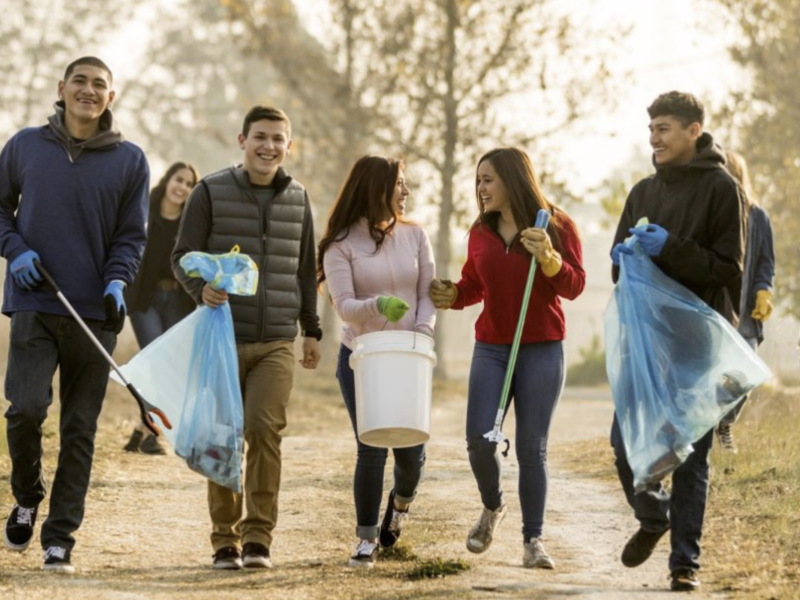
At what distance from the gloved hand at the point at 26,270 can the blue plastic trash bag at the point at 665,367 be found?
2380mm

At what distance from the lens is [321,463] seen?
1067cm

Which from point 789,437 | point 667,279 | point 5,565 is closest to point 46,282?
point 5,565

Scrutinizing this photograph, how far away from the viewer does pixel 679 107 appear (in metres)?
6.00

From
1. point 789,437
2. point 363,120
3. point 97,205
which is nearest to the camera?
point 97,205

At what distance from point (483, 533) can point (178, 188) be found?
175 inches

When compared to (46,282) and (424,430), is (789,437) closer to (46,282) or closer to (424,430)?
(424,430)

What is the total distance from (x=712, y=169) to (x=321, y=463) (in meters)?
5.29

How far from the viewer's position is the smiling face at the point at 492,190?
259 inches

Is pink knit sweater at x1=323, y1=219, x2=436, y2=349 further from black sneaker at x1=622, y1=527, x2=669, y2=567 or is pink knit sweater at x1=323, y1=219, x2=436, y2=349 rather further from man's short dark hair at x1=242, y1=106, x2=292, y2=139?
black sneaker at x1=622, y1=527, x2=669, y2=567

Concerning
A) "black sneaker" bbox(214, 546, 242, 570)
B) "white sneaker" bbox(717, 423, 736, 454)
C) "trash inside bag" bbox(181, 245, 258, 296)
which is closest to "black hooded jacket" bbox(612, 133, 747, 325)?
"trash inside bag" bbox(181, 245, 258, 296)

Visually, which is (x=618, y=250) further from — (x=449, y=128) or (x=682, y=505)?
(x=449, y=128)

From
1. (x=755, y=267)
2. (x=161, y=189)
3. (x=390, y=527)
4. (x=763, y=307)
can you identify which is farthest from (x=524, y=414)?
(x=161, y=189)

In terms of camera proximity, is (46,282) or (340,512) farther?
(340,512)

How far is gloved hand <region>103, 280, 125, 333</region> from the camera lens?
628 cm
